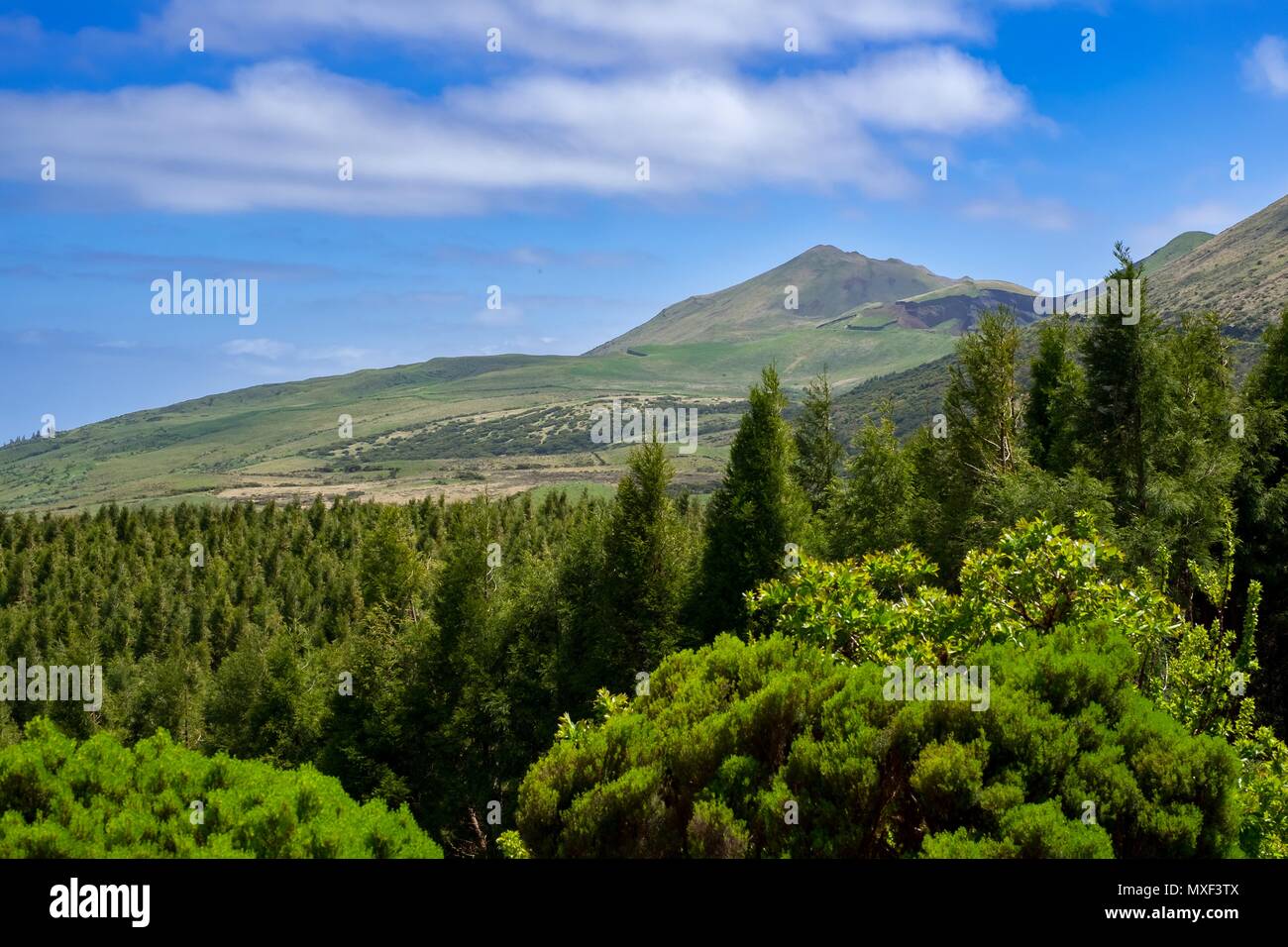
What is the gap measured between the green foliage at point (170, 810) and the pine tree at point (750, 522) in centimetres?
1989

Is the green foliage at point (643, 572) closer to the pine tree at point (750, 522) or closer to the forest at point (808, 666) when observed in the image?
the forest at point (808, 666)

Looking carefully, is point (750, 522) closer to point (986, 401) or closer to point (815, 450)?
point (986, 401)

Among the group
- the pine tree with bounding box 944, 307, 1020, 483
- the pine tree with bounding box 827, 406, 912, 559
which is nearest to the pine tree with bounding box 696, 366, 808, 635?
the pine tree with bounding box 944, 307, 1020, 483

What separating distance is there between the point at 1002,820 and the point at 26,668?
3040 inches

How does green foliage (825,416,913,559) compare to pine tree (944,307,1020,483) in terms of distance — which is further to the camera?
green foliage (825,416,913,559)

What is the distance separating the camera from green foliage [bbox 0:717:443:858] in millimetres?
10000

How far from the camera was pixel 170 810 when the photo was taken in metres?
11.0

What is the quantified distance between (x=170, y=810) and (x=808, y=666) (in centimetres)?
807

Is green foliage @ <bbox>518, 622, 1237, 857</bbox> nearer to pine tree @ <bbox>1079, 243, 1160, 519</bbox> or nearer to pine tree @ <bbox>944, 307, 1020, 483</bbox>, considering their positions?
pine tree @ <bbox>1079, 243, 1160, 519</bbox>

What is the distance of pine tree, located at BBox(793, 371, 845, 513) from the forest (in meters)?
0.20

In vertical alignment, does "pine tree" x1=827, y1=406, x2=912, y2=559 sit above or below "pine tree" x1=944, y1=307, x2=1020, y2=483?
below

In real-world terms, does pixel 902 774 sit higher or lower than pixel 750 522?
lower

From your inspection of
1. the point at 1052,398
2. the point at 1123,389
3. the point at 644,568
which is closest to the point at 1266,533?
the point at 1052,398
